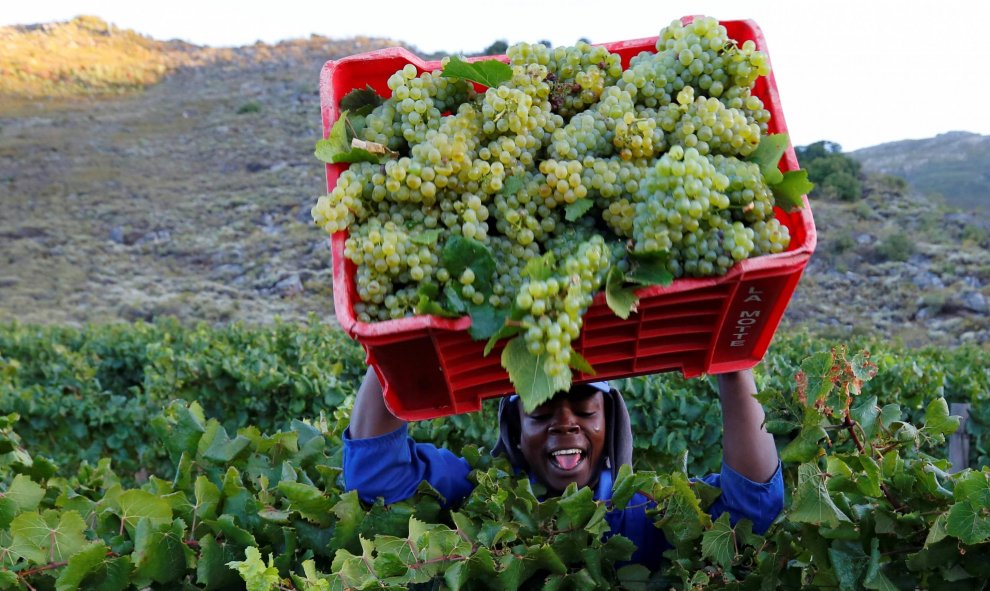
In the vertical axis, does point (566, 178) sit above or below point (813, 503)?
above

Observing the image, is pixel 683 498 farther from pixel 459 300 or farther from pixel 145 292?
pixel 145 292

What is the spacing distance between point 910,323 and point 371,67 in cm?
2027

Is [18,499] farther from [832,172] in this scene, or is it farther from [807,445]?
[832,172]

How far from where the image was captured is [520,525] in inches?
94.5

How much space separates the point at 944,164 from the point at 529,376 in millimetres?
37440

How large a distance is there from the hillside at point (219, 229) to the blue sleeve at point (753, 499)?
16.9 m

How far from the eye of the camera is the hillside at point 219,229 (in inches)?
862

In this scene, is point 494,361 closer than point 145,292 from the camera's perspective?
Yes

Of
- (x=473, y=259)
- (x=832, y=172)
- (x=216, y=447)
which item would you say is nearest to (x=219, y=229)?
(x=832, y=172)

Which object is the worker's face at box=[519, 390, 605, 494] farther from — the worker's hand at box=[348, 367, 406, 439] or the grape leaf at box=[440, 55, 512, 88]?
the grape leaf at box=[440, 55, 512, 88]

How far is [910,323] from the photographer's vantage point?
66.7 feet

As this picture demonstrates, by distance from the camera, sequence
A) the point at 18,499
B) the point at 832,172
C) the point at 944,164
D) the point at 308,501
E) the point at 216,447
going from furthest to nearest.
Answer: the point at 944,164 → the point at 832,172 → the point at 216,447 → the point at 18,499 → the point at 308,501

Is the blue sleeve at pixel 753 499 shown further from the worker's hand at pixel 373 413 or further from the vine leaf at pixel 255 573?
the vine leaf at pixel 255 573

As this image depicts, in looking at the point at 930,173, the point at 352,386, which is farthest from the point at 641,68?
the point at 930,173
